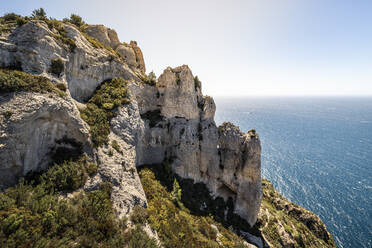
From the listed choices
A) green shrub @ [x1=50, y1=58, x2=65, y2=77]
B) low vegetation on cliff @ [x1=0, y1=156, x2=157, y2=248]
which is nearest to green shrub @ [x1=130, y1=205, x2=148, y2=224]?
low vegetation on cliff @ [x1=0, y1=156, x2=157, y2=248]

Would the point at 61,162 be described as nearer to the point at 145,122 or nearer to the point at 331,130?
the point at 145,122

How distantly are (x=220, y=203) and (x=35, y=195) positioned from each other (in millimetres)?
35175

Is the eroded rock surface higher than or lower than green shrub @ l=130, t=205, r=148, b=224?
higher

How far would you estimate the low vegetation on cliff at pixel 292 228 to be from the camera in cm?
3516

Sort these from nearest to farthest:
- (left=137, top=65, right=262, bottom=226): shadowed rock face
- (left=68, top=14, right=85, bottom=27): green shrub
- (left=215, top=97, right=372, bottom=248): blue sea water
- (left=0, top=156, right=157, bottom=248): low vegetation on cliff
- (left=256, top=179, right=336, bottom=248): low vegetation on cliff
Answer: (left=0, top=156, right=157, bottom=248): low vegetation on cliff, (left=137, top=65, right=262, bottom=226): shadowed rock face, (left=256, top=179, right=336, bottom=248): low vegetation on cliff, (left=68, top=14, right=85, bottom=27): green shrub, (left=215, top=97, right=372, bottom=248): blue sea water

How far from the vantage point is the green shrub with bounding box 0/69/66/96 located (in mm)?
14328

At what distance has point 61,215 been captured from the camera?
11.8m

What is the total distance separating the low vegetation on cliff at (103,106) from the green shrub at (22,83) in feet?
17.2

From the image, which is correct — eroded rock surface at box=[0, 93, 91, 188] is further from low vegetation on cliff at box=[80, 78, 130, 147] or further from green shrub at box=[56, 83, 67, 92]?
green shrub at box=[56, 83, 67, 92]

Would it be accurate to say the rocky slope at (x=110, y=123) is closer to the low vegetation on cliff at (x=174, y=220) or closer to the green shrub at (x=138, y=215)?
the green shrub at (x=138, y=215)

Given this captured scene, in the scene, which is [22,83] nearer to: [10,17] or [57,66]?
[57,66]

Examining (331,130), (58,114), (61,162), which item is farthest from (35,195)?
(331,130)

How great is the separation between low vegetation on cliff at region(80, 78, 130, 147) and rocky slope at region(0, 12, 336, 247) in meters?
0.17

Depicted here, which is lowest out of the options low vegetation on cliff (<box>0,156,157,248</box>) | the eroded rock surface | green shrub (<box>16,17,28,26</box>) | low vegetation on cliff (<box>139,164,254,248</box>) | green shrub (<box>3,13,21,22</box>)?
low vegetation on cliff (<box>139,164,254,248</box>)
